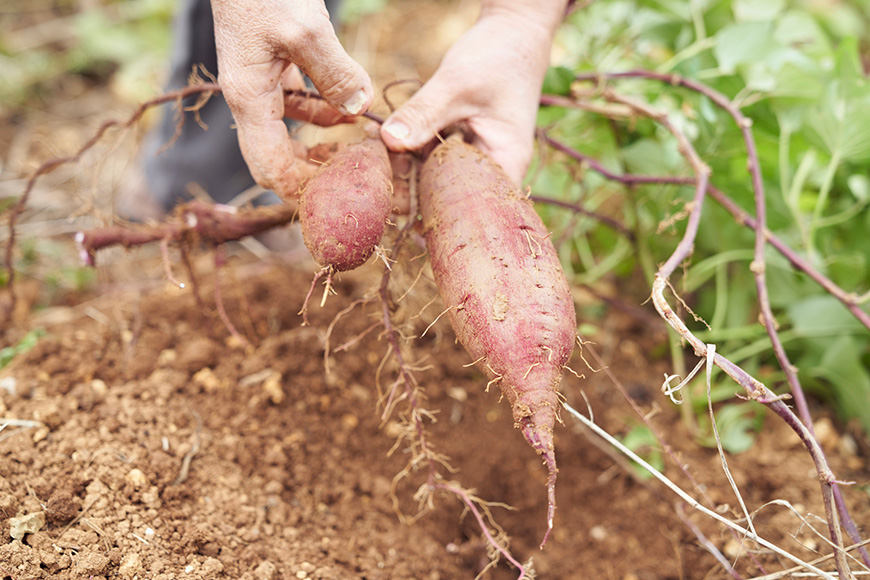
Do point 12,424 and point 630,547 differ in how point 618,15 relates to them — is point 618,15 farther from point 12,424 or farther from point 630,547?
point 12,424

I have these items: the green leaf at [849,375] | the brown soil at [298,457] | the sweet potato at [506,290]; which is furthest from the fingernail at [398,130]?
the green leaf at [849,375]

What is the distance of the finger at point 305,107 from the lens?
1.24 m

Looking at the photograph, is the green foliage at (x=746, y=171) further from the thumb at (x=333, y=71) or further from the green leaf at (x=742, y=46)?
the thumb at (x=333, y=71)

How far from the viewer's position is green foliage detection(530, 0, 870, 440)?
1539 mm

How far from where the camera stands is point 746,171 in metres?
1.70

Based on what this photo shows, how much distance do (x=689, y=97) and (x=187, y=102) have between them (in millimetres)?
1744

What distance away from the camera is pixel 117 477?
1.14m

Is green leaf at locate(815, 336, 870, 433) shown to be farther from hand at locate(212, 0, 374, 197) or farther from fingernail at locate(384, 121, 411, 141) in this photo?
hand at locate(212, 0, 374, 197)

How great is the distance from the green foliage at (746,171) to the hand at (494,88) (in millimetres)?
213

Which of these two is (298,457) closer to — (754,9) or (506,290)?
(506,290)

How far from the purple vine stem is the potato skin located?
20.4 inches

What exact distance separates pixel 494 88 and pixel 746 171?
90 centimetres

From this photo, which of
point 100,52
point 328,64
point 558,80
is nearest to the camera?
point 328,64

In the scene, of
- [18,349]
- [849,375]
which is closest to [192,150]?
[18,349]
